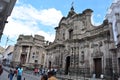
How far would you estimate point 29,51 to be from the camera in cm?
3994

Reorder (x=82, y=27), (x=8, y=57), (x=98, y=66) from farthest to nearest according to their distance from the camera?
(x=8, y=57)
(x=82, y=27)
(x=98, y=66)

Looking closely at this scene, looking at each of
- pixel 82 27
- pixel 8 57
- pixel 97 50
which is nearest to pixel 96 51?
pixel 97 50

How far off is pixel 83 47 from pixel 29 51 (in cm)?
2064

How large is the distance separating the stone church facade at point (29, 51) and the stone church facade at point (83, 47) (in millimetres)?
10054

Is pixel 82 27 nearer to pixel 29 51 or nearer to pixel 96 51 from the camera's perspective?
pixel 96 51

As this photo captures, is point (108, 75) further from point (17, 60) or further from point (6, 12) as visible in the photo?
point (17, 60)

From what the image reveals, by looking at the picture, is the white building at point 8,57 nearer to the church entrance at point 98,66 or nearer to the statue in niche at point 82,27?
the statue in niche at point 82,27

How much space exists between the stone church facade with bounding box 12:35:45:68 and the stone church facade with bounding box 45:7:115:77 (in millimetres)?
10054

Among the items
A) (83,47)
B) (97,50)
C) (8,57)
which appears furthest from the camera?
(8,57)

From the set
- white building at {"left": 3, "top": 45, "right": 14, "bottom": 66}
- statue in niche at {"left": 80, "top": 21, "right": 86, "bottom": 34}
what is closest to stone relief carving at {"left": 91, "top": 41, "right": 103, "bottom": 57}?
statue in niche at {"left": 80, "top": 21, "right": 86, "bottom": 34}

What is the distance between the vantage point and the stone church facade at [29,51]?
39.7 m

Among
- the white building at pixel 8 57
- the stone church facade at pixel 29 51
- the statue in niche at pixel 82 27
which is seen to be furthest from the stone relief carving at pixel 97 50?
the white building at pixel 8 57

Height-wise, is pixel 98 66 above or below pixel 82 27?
below

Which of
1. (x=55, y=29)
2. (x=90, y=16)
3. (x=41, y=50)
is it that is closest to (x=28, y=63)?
(x=41, y=50)
